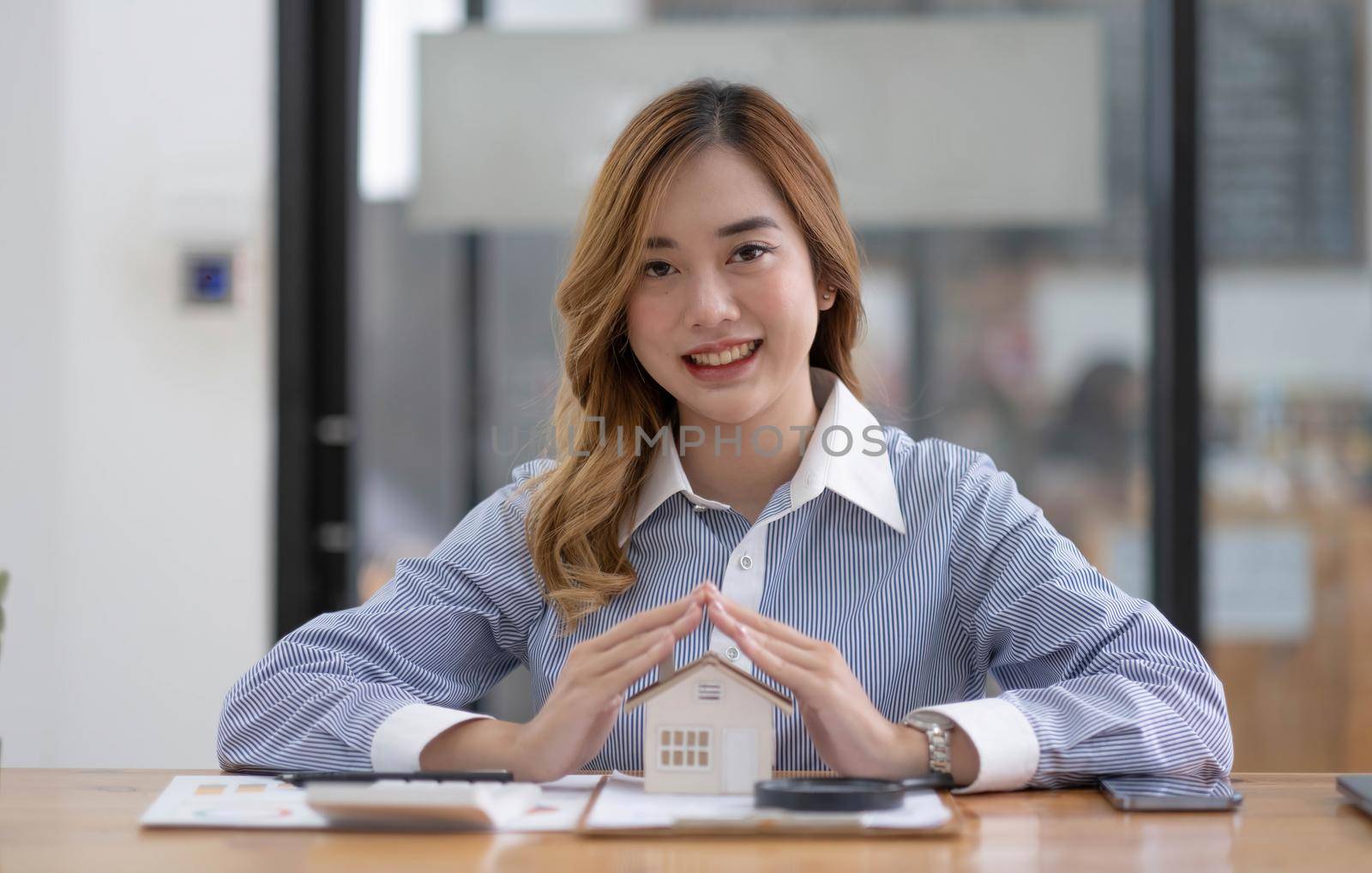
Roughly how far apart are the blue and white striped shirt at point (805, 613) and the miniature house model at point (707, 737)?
243 mm

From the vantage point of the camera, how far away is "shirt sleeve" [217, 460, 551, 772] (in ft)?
4.64

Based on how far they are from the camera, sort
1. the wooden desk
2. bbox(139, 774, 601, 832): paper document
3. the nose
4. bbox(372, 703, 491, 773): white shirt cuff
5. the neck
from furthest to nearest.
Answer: the neck < the nose < bbox(372, 703, 491, 773): white shirt cuff < bbox(139, 774, 601, 832): paper document < the wooden desk

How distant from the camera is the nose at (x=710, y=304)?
63.1 inches

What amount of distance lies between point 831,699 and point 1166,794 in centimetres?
32

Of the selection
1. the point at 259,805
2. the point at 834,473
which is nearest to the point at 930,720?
the point at 834,473

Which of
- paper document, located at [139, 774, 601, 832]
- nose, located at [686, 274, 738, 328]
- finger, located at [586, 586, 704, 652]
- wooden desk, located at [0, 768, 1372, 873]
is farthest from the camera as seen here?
nose, located at [686, 274, 738, 328]

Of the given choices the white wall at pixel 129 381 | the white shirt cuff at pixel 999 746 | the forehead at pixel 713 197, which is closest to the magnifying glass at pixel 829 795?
the white shirt cuff at pixel 999 746

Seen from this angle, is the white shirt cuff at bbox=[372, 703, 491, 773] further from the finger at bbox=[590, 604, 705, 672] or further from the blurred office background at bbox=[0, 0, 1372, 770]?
the blurred office background at bbox=[0, 0, 1372, 770]

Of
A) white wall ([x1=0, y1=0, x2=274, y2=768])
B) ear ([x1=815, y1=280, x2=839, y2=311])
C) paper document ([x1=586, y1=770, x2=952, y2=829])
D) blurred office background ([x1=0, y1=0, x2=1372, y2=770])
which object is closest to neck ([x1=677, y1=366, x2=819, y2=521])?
ear ([x1=815, y1=280, x2=839, y2=311])

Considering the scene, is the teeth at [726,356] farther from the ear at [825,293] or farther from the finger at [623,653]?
the finger at [623,653]

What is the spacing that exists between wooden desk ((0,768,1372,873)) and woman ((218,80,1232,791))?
241mm

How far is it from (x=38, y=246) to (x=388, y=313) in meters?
0.78

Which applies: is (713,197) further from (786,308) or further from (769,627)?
(769,627)

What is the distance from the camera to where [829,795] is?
1.12m
